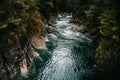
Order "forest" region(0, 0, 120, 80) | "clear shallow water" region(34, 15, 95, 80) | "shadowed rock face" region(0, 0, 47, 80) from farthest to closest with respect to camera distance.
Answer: "clear shallow water" region(34, 15, 95, 80) < "forest" region(0, 0, 120, 80) < "shadowed rock face" region(0, 0, 47, 80)

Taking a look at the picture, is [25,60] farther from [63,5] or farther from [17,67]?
[63,5]

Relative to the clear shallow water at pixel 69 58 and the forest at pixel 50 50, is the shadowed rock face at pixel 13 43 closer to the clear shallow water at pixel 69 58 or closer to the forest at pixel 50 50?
the forest at pixel 50 50

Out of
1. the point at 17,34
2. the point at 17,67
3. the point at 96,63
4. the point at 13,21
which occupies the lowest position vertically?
the point at 96,63

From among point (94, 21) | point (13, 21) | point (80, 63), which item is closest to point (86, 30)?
point (94, 21)

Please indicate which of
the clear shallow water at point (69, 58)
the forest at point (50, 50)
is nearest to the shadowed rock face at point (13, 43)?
the forest at point (50, 50)

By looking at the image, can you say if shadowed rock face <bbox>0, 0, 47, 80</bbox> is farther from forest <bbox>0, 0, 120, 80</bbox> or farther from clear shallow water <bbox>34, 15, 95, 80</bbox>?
clear shallow water <bbox>34, 15, 95, 80</bbox>

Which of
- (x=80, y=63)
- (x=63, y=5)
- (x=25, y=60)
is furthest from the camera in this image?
(x=63, y=5)

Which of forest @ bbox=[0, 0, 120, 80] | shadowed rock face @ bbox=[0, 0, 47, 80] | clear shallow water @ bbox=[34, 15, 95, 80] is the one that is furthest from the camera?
clear shallow water @ bbox=[34, 15, 95, 80]

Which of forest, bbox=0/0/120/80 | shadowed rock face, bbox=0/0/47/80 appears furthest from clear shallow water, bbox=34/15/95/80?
shadowed rock face, bbox=0/0/47/80
